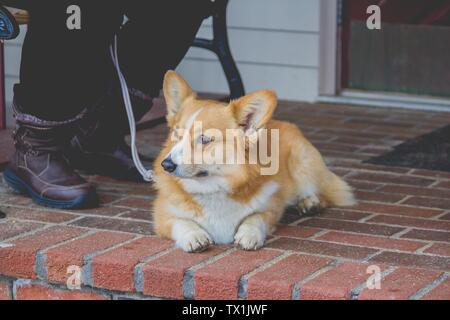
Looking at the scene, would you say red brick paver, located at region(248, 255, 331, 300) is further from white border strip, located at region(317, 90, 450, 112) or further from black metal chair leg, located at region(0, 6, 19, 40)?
white border strip, located at region(317, 90, 450, 112)

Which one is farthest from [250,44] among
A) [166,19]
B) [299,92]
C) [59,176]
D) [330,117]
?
[59,176]

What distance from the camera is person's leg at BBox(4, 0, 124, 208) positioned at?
12.7ft

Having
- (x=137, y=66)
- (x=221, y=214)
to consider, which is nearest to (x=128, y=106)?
(x=137, y=66)

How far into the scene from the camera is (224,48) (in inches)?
208

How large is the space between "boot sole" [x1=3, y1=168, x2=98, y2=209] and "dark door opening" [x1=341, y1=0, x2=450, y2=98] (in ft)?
8.75

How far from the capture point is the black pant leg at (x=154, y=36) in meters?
4.19

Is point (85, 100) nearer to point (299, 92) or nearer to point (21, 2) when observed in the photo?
point (21, 2)

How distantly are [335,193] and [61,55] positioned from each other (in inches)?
47.3

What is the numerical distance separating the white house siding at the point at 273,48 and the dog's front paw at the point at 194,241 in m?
2.94

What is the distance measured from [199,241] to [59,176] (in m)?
0.85


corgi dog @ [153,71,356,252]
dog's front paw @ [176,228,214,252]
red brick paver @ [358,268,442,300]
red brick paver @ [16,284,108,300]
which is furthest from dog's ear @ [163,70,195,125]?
red brick paver @ [358,268,442,300]

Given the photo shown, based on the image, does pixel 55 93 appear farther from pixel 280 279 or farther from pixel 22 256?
pixel 280 279

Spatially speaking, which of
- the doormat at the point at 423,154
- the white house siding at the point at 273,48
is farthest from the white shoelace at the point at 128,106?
the white house siding at the point at 273,48

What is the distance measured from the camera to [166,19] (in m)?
4.21
